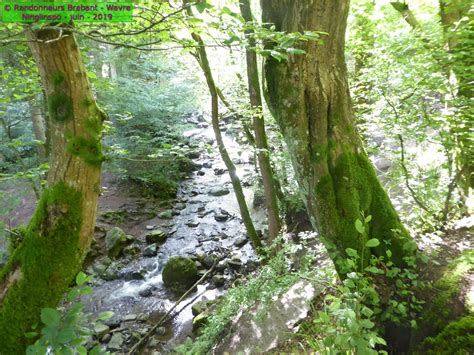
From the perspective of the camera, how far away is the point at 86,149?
→ 2.28 meters

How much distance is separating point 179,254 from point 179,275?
1176 mm

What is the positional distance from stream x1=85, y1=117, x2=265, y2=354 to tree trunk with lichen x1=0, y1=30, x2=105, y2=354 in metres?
1.84

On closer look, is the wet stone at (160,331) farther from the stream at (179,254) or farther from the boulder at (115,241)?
the boulder at (115,241)

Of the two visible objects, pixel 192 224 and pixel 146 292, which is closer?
pixel 146 292

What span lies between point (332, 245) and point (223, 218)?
269 inches

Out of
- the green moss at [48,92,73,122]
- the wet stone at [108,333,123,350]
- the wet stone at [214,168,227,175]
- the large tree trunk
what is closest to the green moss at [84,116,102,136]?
the green moss at [48,92,73,122]

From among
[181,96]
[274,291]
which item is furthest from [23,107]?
[274,291]

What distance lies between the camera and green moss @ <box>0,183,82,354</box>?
6.63 ft

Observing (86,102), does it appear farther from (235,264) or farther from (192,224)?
(192,224)

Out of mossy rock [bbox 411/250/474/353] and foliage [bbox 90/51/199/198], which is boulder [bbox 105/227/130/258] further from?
mossy rock [bbox 411/250/474/353]

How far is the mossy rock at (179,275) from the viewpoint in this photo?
6.50 m

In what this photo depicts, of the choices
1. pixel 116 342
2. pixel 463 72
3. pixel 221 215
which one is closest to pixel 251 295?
pixel 116 342

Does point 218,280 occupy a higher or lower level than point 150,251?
lower

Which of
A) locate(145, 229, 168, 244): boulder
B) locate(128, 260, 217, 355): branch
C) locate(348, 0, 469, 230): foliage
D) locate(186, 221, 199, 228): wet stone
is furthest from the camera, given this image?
locate(186, 221, 199, 228): wet stone
